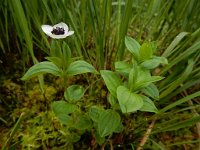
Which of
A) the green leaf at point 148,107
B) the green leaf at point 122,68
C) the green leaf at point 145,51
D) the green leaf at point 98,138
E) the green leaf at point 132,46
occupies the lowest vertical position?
the green leaf at point 98,138

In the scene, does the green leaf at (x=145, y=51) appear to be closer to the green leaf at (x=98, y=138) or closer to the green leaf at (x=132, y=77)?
the green leaf at (x=132, y=77)

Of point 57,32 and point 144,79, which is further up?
point 57,32

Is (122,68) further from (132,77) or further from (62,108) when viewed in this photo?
(62,108)

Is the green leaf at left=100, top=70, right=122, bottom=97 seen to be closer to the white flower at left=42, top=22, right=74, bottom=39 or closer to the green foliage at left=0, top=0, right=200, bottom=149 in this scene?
the green foliage at left=0, top=0, right=200, bottom=149

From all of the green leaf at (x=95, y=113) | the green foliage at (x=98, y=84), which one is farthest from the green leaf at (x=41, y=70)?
the green leaf at (x=95, y=113)

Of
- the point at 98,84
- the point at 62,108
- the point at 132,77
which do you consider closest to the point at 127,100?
the point at 132,77

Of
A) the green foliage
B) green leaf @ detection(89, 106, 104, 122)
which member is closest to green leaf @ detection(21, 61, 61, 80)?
the green foliage
